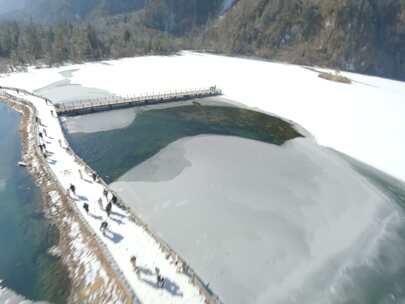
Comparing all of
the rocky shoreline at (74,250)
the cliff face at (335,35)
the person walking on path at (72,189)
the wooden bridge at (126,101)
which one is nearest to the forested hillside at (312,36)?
the cliff face at (335,35)

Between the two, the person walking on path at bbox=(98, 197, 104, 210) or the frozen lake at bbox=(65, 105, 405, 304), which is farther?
the person walking on path at bbox=(98, 197, 104, 210)

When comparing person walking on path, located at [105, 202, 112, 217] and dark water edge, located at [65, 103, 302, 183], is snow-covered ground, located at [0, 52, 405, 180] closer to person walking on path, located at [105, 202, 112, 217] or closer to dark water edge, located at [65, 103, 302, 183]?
dark water edge, located at [65, 103, 302, 183]

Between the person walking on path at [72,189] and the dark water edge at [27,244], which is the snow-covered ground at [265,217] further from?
the dark water edge at [27,244]

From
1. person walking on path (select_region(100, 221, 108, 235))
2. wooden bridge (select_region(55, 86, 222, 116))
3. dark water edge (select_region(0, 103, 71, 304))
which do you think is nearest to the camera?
dark water edge (select_region(0, 103, 71, 304))

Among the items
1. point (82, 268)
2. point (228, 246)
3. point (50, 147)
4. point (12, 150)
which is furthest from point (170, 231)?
point (12, 150)

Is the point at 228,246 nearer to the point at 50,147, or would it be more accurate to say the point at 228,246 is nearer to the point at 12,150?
the point at 50,147

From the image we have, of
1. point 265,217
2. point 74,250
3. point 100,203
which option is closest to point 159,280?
point 74,250

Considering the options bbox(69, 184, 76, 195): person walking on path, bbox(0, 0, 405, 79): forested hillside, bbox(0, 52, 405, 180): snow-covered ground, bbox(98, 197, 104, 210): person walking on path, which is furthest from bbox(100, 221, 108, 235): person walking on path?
bbox(0, 0, 405, 79): forested hillside
